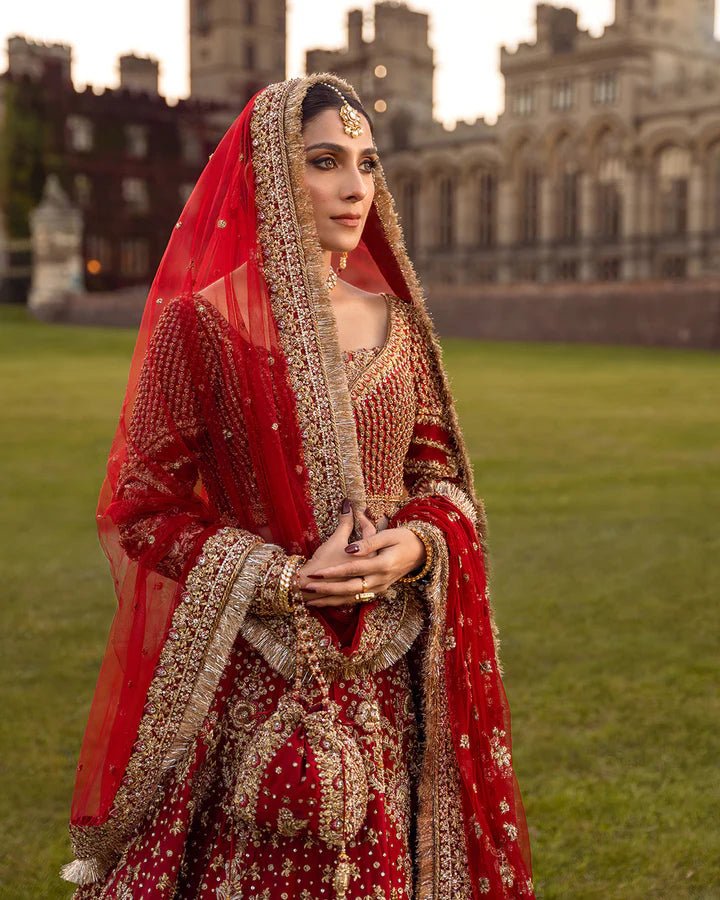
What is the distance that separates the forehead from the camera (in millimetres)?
2197

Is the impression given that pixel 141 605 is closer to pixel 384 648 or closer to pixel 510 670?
pixel 384 648

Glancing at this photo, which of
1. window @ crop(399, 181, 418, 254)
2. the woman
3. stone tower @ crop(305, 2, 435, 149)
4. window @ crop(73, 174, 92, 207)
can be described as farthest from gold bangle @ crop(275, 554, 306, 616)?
stone tower @ crop(305, 2, 435, 149)

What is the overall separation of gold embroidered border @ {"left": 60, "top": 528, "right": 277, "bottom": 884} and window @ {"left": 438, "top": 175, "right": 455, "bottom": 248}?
52.5 m

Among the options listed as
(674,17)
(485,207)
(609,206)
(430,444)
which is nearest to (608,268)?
(609,206)

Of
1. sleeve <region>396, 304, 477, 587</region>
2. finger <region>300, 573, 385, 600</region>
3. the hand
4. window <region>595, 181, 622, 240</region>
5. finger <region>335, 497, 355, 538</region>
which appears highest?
window <region>595, 181, 622, 240</region>

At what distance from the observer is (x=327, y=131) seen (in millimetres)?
2197

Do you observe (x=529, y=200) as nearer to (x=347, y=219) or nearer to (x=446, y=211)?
(x=446, y=211)

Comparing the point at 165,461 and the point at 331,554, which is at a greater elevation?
the point at 165,461

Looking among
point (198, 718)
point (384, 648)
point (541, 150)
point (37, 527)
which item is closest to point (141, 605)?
point (198, 718)

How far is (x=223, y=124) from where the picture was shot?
51.1 meters

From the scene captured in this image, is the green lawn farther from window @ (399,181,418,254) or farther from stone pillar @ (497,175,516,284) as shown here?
window @ (399,181,418,254)

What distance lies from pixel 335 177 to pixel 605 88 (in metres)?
47.1

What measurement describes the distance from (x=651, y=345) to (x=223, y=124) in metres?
33.0

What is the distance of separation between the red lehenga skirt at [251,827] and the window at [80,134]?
4552 centimetres
